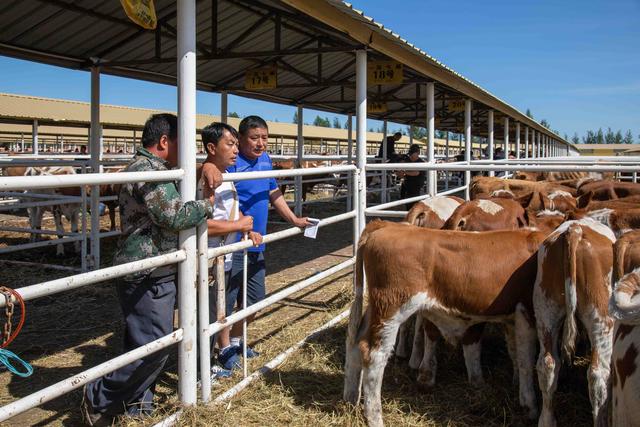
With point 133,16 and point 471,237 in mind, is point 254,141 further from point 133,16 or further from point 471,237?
point 471,237

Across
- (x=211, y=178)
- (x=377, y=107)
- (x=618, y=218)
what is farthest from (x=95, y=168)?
(x=618, y=218)

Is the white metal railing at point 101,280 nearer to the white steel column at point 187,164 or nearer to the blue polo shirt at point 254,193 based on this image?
the white steel column at point 187,164

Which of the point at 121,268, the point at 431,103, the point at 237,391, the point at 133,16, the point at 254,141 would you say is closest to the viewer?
the point at 121,268

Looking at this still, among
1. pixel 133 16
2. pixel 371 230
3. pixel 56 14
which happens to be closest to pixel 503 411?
pixel 371 230

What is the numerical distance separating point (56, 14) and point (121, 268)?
14.7ft

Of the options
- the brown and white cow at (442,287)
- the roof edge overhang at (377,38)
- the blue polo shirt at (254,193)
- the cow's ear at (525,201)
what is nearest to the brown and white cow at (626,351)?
the brown and white cow at (442,287)

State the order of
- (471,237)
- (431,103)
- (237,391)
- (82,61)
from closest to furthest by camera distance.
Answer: (471,237)
(237,391)
(82,61)
(431,103)

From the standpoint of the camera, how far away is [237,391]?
12.3 ft

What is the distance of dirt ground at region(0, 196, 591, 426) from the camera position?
138 inches

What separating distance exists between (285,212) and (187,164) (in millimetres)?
1404

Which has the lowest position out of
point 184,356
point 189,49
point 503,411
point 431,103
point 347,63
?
point 503,411

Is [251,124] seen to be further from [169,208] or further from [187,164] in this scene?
[169,208]

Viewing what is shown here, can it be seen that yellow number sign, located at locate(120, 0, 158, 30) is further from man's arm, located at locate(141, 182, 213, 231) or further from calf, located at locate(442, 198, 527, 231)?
calf, located at locate(442, 198, 527, 231)

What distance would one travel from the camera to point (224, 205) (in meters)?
3.88
